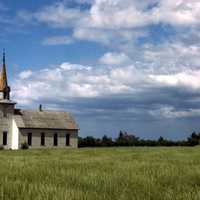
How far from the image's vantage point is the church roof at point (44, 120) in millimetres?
75312

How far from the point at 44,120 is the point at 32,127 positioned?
3.46m

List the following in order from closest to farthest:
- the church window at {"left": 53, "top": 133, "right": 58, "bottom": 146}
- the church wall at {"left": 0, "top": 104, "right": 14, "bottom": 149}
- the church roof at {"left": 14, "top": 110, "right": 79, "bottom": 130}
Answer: the church wall at {"left": 0, "top": 104, "right": 14, "bottom": 149} < the church roof at {"left": 14, "top": 110, "right": 79, "bottom": 130} < the church window at {"left": 53, "top": 133, "right": 58, "bottom": 146}

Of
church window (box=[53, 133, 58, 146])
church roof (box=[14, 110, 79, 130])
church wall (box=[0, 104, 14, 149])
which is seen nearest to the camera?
church wall (box=[0, 104, 14, 149])

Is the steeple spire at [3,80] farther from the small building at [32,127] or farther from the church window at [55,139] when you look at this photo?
the church window at [55,139]

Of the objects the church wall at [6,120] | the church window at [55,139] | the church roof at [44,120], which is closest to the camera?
the church wall at [6,120]

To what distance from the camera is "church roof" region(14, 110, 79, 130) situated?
75.3m

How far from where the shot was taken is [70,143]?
7956 cm

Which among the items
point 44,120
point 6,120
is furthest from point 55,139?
point 6,120

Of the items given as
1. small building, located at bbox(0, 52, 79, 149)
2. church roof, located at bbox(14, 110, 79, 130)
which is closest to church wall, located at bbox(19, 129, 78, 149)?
small building, located at bbox(0, 52, 79, 149)

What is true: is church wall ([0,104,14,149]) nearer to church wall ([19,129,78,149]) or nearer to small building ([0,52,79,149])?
small building ([0,52,79,149])

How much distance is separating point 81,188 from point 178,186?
7.41ft

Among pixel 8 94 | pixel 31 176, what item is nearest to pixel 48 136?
pixel 8 94

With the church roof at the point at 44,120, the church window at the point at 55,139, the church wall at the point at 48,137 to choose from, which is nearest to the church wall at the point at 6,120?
the church roof at the point at 44,120

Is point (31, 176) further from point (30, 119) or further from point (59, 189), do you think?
point (30, 119)
